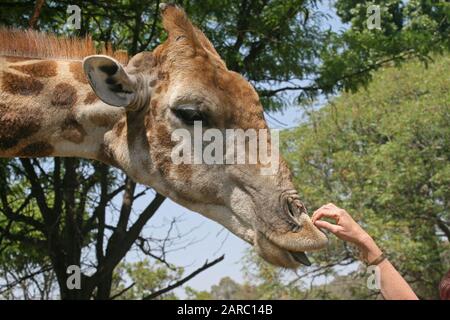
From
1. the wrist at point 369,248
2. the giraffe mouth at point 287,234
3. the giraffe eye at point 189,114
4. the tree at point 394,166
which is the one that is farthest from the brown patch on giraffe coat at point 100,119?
the tree at point 394,166

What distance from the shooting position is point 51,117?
4227 mm

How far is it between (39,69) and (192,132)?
1003 millimetres

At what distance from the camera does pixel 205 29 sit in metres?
9.90

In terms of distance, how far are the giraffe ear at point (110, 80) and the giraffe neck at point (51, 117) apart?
0.15 m

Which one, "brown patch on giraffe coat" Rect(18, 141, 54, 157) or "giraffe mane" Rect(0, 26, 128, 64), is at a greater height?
"giraffe mane" Rect(0, 26, 128, 64)

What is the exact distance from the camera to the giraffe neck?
13.8ft

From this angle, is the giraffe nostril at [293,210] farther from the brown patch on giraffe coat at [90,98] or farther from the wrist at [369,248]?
the brown patch on giraffe coat at [90,98]

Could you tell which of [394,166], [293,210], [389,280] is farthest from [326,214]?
[394,166]

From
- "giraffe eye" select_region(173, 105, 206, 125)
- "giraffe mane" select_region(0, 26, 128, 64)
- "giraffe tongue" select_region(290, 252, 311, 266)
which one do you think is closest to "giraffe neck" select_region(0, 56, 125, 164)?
"giraffe mane" select_region(0, 26, 128, 64)

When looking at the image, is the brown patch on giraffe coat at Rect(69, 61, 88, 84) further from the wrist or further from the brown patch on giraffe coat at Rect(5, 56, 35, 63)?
the wrist

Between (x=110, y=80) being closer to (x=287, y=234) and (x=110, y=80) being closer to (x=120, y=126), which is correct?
(x=120, y=126)

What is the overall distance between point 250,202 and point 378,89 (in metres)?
24.1

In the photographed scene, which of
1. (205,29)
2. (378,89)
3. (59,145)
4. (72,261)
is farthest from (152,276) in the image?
(59,145)
